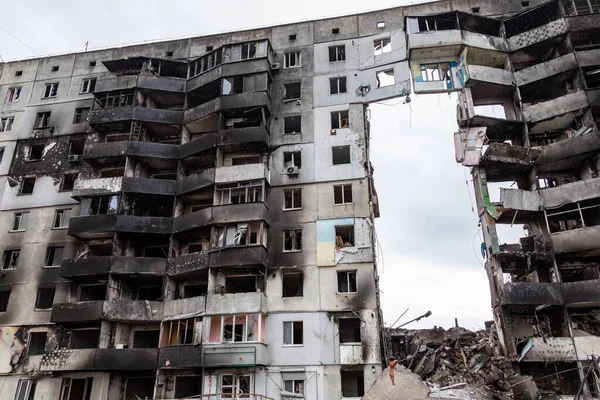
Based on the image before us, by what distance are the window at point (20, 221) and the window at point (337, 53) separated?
27.5 m

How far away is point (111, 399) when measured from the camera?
Answer: 3002cm

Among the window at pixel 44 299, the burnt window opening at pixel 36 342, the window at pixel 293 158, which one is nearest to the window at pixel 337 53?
the window at pixel 293 158

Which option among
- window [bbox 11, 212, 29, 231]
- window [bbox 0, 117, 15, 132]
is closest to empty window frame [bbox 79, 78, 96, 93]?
window [bbox 0, 117, 15, 132]

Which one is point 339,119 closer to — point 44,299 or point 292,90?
point 292,90

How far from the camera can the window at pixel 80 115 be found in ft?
131

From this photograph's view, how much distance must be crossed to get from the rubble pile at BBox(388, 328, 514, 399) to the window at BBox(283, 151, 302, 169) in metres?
14.4

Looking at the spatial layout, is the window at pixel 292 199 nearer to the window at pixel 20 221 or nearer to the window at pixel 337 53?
the window at pixel 337 53

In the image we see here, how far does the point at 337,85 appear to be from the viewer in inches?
1448

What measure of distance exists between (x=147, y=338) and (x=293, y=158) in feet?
54.6

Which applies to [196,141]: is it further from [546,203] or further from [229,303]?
[546,203]

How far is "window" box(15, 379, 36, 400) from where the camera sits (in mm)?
31125

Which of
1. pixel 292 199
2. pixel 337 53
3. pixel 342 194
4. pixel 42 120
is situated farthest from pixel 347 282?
pixel 42 120

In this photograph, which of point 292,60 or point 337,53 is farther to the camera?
point 292,60

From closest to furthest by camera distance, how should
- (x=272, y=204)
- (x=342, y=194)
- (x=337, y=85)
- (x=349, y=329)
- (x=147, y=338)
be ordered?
(x=349, y=329), (x=342, y=194), (x=147, y=338), (x=272, y=204), (x=337, y=85)
